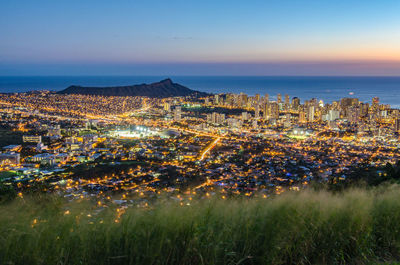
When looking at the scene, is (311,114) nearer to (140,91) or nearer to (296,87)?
(140,91)

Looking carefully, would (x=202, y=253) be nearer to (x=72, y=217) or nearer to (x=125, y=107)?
(x=72, y=217)

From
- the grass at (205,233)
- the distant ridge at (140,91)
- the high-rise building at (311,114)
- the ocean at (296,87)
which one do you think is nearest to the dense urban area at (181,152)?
the high-rise building at (311,114)

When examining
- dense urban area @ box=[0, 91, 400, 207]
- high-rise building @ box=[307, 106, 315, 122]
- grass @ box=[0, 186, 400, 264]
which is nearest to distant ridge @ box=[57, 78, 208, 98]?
dense urban area @ box=[0, 91, 400, 207]

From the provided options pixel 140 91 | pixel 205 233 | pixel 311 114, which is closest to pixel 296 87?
pixel 140 91

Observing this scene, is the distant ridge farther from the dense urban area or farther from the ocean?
the ocean

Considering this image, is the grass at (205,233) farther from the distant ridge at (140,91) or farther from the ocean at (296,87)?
the distant ridge at (140,91)
